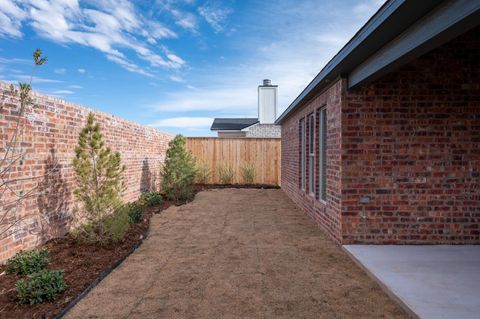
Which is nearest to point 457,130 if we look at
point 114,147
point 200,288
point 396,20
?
point 396,20

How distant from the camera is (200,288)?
11.2 feet

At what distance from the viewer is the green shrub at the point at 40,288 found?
3004mm

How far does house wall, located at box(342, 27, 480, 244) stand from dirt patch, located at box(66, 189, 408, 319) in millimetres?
936

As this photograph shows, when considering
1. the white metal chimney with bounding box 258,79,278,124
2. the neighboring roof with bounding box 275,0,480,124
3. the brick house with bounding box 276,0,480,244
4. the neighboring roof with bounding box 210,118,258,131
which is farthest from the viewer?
the neighboring roof with bounding box 210,118,258,131

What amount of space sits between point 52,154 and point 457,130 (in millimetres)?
5844

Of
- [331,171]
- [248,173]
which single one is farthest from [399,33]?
[248,173]

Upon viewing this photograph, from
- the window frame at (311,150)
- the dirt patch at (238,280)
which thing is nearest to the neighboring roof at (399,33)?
the dirt patch at (238,280)

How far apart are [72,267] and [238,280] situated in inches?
80.1

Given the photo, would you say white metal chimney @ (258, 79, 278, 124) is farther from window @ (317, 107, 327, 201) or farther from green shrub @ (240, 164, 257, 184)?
window @ (317, 107, 327, 201)

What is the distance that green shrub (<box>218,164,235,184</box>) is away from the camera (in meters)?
14.2

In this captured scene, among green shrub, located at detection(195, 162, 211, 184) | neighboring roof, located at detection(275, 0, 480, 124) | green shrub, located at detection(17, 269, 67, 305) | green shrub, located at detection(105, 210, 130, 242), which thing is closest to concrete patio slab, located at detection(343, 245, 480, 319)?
neighboring roof, located at detection(275, 0, 480, 124)

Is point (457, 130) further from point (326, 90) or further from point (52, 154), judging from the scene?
point (52, 154)

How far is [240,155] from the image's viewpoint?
1432 cm

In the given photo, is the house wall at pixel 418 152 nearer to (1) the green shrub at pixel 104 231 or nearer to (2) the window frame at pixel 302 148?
(1) the green shrub at pixel 104 231
